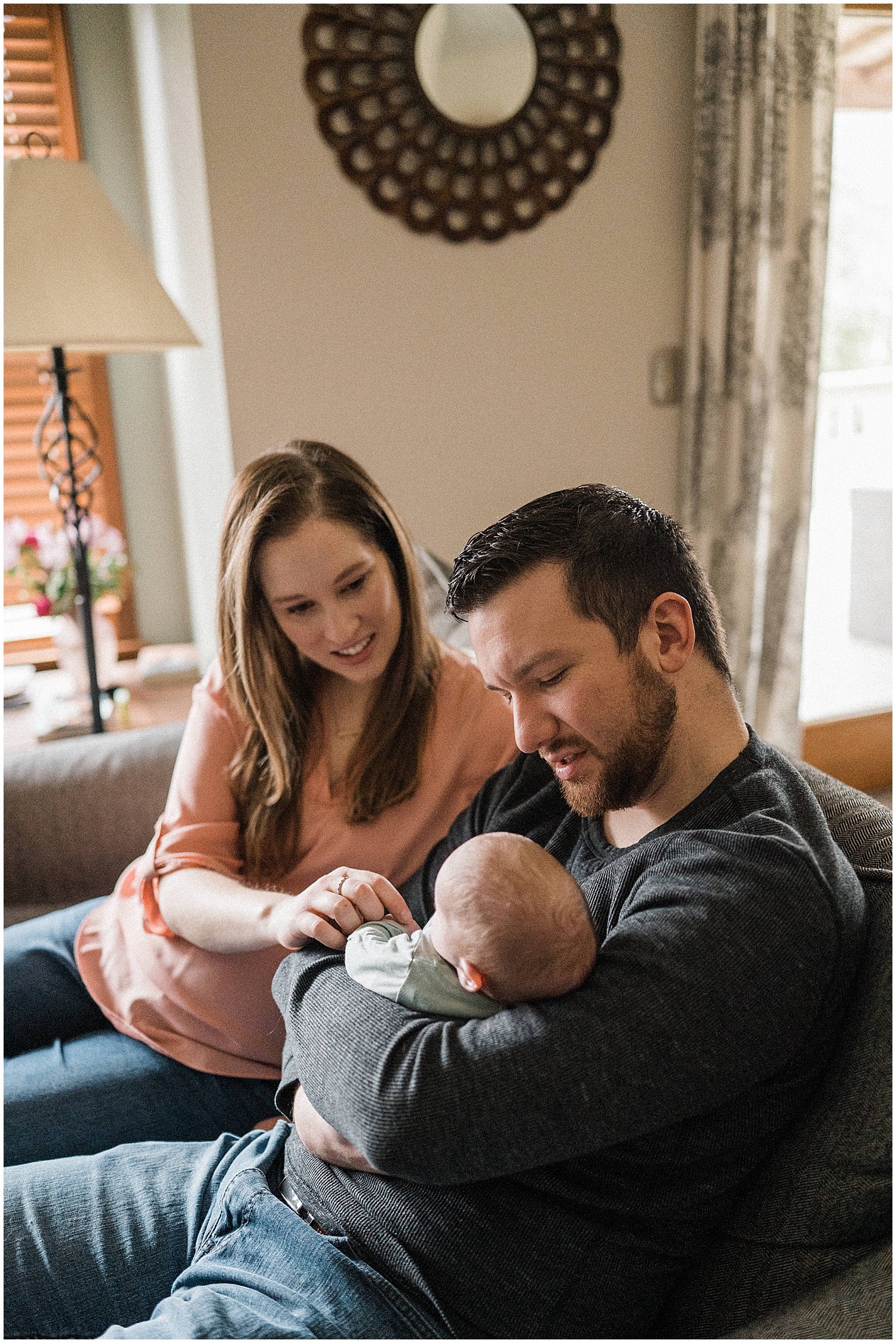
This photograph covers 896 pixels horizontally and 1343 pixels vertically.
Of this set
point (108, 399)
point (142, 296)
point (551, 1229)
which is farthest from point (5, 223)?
point (551, 1229)

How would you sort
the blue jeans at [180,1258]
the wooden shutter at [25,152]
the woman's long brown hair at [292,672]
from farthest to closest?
the wooden shutter at [25,152] < the woman's long brown hair at [292,672] < the blue jeans at [180,1258]

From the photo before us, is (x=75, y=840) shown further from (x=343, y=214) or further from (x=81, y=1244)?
(x=343, y=214)

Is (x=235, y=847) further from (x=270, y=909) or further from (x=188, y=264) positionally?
(x=188, y=264)

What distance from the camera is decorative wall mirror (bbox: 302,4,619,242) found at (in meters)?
2.52

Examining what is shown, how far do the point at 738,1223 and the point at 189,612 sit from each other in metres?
2.92

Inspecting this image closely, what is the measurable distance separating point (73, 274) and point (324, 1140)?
5.71 feet

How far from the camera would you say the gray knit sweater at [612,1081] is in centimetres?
77

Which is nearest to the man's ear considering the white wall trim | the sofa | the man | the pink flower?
the man

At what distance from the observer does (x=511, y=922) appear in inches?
32.4

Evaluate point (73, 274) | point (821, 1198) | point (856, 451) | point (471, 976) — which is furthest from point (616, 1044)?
point (856, 451)

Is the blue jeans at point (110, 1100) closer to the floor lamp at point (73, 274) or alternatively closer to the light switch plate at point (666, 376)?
the floor lamp at point (73, 274)

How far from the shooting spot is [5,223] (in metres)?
1.99

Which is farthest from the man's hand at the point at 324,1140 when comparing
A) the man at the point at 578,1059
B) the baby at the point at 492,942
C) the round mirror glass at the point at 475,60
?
the round mirror glass at the point at 475,60

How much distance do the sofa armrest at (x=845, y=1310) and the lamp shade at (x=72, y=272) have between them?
6.24 feet
